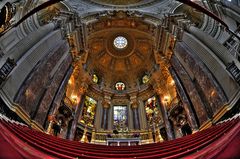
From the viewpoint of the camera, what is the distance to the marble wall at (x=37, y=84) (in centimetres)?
1157

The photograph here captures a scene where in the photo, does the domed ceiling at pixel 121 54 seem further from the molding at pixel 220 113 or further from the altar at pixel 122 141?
the molding at pixel 220 113

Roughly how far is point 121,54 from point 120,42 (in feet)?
4.05

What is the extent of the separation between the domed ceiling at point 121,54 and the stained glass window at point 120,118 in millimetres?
2859

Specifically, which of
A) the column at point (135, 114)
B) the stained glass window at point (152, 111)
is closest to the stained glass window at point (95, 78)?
the column at point (135, 114)

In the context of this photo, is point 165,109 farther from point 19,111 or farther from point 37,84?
point 19,111

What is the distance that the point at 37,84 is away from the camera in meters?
12.9

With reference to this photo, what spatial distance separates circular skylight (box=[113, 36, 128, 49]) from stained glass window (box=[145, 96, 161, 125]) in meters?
6.65

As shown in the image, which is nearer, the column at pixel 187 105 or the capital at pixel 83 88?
the column at pixel 187 105

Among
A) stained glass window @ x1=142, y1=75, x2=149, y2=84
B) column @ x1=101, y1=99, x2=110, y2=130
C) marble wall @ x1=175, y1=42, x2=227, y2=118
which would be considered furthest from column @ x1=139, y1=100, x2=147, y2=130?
marble wall @ x1=175, y1=42, x2=227, y2=118

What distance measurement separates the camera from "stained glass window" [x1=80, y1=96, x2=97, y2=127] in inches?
755

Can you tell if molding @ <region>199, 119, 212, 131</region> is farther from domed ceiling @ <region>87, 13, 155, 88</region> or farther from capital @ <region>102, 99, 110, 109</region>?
domed ceiling @ <region>87, 13, 155, 88</region>

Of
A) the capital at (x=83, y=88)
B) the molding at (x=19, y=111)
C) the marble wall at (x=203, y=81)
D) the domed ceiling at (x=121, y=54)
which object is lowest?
the molding at (x=19, y=111)

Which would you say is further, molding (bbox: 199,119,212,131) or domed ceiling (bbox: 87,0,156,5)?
domed ceiling (bbox: 87,0,156,5)

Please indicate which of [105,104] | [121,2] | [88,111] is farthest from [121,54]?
[88,111]
